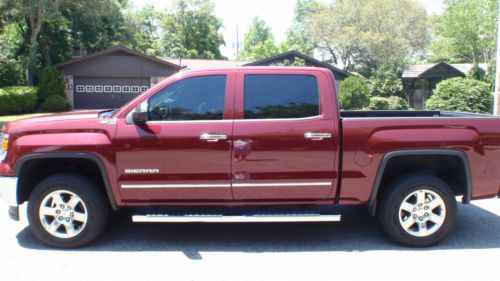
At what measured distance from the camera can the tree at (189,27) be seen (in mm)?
64375

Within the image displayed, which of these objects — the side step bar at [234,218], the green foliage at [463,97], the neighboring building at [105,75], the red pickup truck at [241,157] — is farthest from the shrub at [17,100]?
the side step bar at [234,218]

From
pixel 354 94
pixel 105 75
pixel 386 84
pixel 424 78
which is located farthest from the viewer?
pixel 424 78

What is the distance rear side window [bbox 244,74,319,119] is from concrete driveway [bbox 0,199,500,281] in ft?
4.75

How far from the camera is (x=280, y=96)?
204 inches

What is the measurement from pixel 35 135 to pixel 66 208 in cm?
81

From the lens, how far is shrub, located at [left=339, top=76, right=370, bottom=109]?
3041cm

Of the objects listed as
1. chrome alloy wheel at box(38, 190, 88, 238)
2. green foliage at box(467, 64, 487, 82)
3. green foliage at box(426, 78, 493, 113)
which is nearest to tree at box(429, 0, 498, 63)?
green foliage at box(467, 64, 487, 82)

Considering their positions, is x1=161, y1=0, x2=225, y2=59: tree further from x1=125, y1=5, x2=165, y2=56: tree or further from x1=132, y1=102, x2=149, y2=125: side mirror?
x1=132, y1=102, x2=149, y2=125: side mirror

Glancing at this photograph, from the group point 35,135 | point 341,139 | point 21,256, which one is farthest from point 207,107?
point 21,256

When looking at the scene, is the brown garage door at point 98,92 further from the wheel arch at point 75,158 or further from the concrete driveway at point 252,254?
the wheel arch at point 75,158

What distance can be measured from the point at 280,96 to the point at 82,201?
233 centimetres

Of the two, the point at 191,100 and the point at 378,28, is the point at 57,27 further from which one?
the point at 191,100

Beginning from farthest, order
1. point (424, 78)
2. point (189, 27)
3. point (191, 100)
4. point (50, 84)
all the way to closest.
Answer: point (189, 27) → point (424, 78) → point (50, 84) → point (191, 100)

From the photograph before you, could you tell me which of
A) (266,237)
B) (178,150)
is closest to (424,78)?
(266,237)
